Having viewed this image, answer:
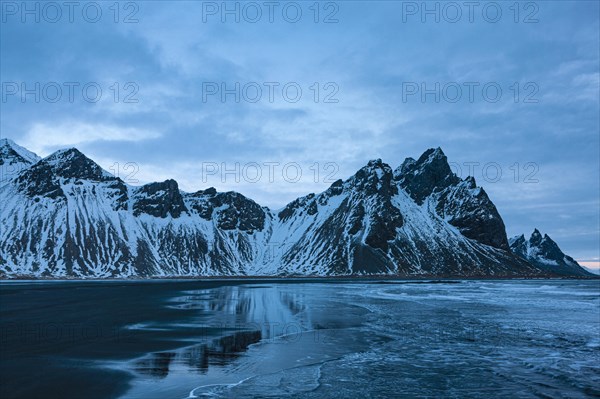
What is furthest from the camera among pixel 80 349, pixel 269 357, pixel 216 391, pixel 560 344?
pixel 560 344

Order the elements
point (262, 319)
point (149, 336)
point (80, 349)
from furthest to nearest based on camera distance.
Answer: point (262, 319), point (149, 336), point (80, 349)

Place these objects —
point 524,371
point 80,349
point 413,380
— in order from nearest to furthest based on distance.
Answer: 1. point 413,380
2. point 524,371
3. point 80,349

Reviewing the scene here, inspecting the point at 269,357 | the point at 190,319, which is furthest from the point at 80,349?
the point at 190,319

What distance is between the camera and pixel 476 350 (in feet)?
85.6

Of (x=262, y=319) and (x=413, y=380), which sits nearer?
(x=413, y=380)

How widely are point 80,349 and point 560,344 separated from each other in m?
28.2

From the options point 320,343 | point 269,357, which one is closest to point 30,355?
point 269,357

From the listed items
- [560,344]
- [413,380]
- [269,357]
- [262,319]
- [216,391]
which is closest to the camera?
[216,391]

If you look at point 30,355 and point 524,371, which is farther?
point 30,355

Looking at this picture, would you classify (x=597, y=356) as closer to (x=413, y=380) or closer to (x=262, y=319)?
(x=413, y=380)

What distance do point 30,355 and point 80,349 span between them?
8.67 feet

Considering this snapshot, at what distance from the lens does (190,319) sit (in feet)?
142

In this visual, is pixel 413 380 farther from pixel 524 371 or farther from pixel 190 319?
pixel 190 319

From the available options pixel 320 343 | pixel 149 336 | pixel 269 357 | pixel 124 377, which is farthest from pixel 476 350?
pixel 149 336
